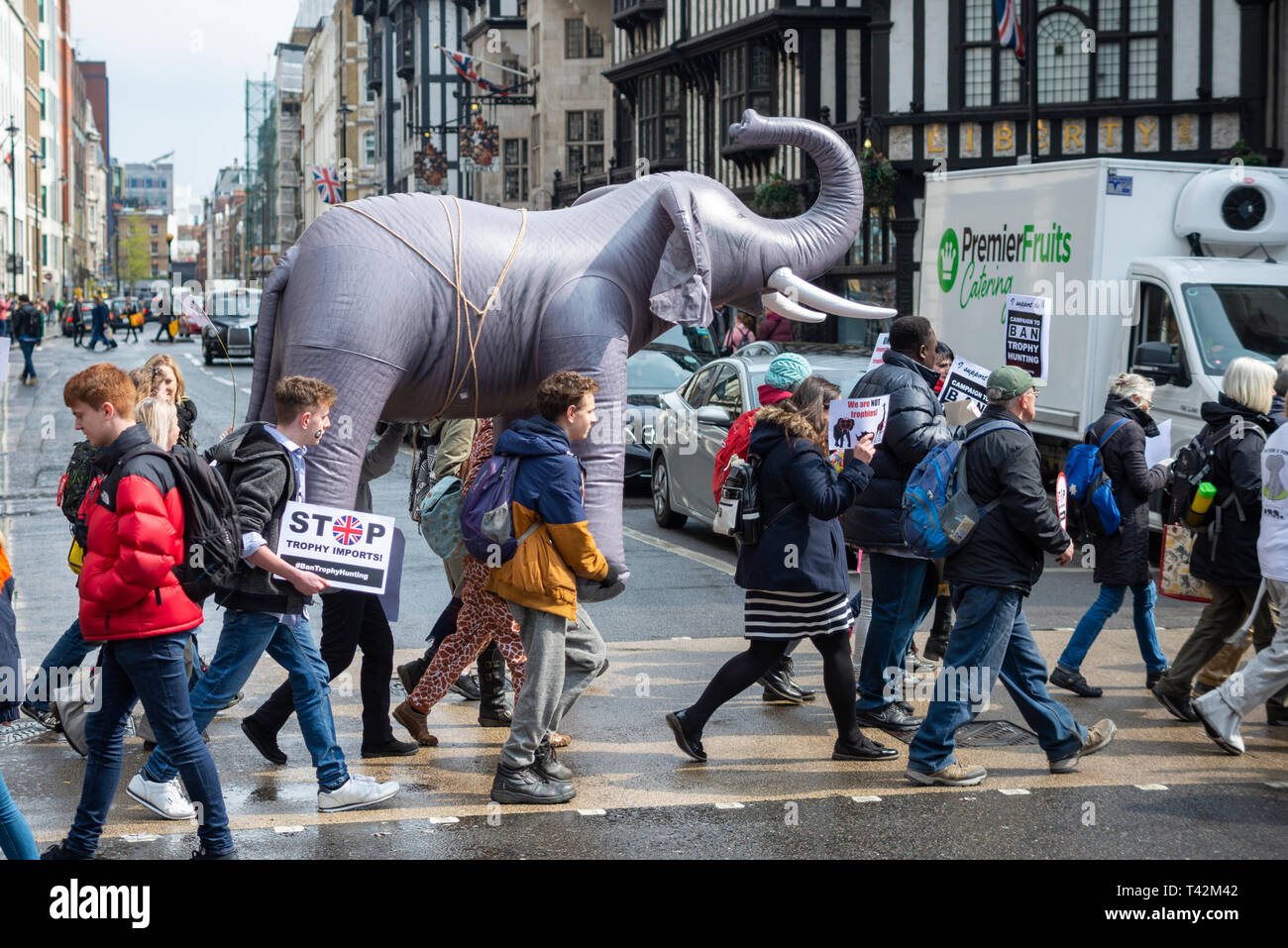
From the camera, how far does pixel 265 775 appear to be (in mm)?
6965

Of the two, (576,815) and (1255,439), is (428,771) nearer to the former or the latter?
(576,815)

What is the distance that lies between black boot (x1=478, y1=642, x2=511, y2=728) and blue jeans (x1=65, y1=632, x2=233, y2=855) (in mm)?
2428

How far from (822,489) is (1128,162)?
814 centimetres

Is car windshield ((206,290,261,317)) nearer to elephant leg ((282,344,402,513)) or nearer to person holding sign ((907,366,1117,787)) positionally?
elephant leg ((282,344,402,513))

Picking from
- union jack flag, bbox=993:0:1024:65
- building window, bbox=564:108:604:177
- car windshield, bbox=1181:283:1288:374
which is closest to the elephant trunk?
car windshield, bbox=1181:283:1288:374

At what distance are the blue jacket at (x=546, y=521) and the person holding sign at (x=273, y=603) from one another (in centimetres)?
77

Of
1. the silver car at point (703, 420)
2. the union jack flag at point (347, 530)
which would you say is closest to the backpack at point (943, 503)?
the union jack flag at point (347, 530)

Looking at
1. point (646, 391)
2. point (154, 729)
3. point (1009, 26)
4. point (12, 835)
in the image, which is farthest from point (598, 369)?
point (1009, 26)

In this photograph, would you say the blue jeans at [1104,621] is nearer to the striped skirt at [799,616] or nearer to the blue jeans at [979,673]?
the blue jeans at [979,673]

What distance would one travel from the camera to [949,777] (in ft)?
22.5

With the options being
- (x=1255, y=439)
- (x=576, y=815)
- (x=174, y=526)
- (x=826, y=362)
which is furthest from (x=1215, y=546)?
(x=826, y=362)

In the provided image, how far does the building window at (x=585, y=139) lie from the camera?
50281 millimetres

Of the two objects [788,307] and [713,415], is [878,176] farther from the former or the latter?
[788,307]

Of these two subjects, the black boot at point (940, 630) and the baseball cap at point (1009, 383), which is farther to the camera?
the black boot at point (940, 630)
